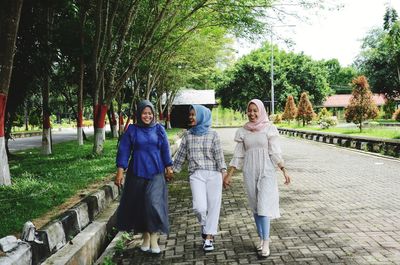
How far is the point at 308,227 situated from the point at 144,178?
97.9 inches

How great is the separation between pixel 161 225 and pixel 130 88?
2927 centimetres

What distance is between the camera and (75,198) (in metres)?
7.43

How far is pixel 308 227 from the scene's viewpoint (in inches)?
250

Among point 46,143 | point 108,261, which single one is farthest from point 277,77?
point 108,261

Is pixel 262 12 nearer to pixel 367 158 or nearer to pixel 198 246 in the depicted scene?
pixel 367 158

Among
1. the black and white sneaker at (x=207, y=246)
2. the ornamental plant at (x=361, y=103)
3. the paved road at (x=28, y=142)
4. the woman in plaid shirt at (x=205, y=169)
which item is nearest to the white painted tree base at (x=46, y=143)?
the paved road at (x=28, y=142)

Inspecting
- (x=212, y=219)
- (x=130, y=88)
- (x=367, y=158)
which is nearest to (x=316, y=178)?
(x=367, y=158)

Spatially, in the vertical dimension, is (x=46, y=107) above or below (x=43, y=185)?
above

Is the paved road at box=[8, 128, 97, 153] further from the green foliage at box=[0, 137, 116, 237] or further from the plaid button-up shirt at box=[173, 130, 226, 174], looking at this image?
the plaid button-up shirt at box=[173, 130, 226, 174]

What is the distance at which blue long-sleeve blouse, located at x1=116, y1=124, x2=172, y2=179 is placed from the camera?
212 inches

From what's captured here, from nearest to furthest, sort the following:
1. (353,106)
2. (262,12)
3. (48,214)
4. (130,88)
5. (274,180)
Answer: (274,180) → (48,214) → (262,12) → (353,106) → (130,88)

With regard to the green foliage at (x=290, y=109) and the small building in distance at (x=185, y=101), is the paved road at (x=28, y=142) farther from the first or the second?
the green foliage at (x=290, y=109)

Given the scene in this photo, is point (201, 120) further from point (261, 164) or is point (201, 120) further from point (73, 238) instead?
point (73, 238)

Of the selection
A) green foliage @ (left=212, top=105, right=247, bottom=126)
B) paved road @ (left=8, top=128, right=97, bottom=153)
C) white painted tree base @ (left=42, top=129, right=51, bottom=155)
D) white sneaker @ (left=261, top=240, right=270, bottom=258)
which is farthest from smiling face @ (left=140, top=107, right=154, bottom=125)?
green foliage @ (left=212, top=105, right=247, bottom=126)
